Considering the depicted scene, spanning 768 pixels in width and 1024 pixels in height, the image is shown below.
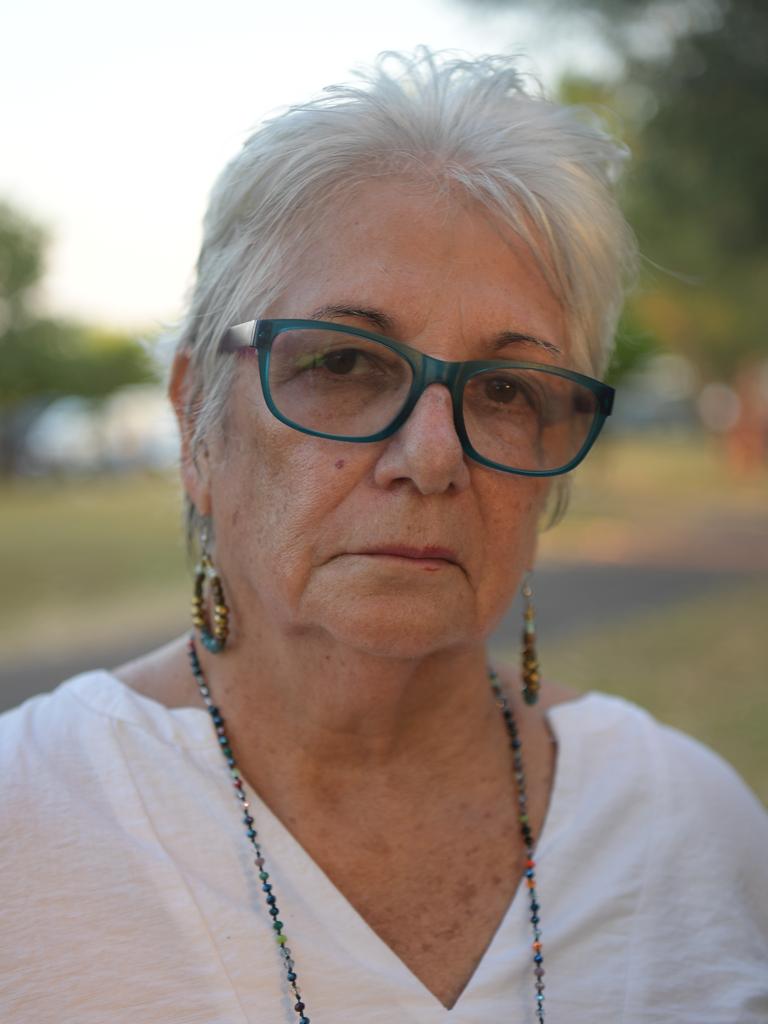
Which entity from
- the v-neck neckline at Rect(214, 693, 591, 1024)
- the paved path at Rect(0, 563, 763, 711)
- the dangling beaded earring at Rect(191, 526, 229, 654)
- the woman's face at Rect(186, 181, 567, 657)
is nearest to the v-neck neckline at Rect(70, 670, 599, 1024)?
the v-neck neckline at Rect(214, 693, 591, 1024)

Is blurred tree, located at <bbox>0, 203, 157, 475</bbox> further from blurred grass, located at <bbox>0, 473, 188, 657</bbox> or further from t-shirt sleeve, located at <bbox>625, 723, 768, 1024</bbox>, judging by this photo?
t-shirt sleeve, located at <bbox>625, 723, 768, 1024</bbox>

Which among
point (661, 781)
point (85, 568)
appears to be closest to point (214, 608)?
point (661, 781)

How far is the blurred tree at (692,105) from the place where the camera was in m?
7.57

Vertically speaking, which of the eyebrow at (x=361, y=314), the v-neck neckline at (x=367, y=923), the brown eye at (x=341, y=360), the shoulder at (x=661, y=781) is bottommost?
the v-neck neckline at (x=367, y=923)

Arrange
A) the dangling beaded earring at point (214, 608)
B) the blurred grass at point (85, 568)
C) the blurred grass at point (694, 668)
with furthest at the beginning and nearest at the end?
the blurred grass at point (85, 568)
the blurred grass at point (694, 668)
the dangling beaded earring at point (214, 608)

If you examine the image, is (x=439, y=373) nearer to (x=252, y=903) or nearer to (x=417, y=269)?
(x=417, y=269)

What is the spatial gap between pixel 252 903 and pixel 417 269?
0.99m

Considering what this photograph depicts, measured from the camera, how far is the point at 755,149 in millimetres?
7961

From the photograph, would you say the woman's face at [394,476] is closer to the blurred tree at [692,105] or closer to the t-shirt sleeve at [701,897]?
the t-shirt sleeve at [701,897]

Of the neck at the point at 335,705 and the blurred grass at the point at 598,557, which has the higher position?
the blurred grass at the point at 598,557

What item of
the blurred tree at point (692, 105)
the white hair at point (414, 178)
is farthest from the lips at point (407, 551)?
the blurred tree at point (692, 105)

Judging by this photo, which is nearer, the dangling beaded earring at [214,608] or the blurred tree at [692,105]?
the dangling beaded earring at [214,608]

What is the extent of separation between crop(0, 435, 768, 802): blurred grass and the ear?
0.98ft

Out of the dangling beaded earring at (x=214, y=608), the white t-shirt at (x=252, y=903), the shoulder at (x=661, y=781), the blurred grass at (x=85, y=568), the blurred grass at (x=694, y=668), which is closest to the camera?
the white t-shirt at (x=252, y=903)
